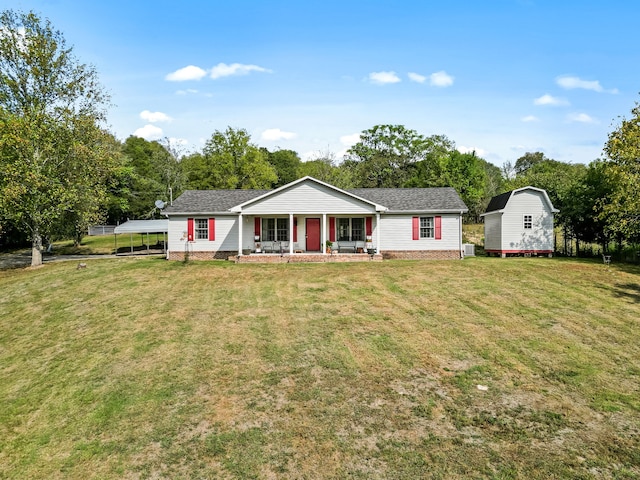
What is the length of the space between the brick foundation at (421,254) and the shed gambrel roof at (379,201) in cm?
247

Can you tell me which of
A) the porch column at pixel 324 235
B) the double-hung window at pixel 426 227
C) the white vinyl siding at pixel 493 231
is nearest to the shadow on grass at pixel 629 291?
the white vinyl siding at pixel 493 231

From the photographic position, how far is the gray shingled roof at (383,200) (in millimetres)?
23906

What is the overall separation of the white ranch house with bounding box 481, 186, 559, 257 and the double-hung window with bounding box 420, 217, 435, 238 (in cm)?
445

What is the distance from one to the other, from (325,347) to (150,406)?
13.5 ft

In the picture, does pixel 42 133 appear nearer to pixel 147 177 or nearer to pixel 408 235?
pixel 408 235

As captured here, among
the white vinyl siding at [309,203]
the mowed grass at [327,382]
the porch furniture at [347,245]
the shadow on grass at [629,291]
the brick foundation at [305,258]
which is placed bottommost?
the mowed grass at [327,382]

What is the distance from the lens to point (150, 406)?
24.2 feet

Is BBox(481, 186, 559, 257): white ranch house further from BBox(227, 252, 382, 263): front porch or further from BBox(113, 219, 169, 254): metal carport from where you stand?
BBox(113, 219, 169, 254): metal carport

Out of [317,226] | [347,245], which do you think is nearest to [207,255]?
[317,226]

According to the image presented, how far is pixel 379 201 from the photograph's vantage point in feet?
82.4

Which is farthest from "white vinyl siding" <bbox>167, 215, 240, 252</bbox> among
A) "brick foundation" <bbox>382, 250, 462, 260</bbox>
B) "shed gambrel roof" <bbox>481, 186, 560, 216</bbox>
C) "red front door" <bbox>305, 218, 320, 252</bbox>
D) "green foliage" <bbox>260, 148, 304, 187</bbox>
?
"green foliage" <bbox>260, 148, 304, 187</bbox>

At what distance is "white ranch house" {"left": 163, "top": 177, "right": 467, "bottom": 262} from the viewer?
2281cm

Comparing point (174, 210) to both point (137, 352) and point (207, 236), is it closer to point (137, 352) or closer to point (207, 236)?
point (207, 236)

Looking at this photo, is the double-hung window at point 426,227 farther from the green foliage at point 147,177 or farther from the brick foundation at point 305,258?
the green foliage at point 147,177
